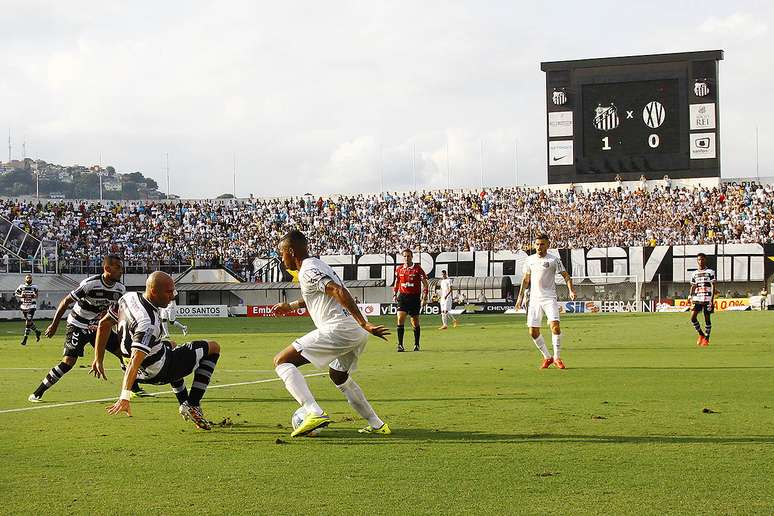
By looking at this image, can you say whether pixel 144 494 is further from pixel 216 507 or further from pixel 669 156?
pixel 669 156

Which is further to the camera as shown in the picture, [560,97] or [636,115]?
[560,97]

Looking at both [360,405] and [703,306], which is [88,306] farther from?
[703,306]

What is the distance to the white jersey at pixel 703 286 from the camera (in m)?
26.6

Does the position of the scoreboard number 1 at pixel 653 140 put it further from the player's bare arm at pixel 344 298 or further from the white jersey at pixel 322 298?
the player's bare arm at pixel 344 298

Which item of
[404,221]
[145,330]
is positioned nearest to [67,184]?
[404,221]

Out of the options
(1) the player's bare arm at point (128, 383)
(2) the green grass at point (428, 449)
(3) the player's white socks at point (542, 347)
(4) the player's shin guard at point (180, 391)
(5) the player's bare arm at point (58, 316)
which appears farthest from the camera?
(3) the player's white socks at point (542, 347)

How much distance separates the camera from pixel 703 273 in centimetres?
2672

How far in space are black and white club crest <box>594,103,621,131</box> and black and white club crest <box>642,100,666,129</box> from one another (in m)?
1.66

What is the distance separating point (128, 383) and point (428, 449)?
9.28ft

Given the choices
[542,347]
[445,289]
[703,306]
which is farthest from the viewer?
[445,289]

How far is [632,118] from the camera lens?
6309 cm

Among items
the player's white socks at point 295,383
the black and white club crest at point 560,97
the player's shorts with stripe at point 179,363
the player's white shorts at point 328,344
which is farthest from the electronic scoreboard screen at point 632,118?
the player's white socks at point 295,383

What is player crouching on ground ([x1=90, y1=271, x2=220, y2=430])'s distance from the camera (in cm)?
979

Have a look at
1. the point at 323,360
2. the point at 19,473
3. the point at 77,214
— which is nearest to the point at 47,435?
the point at 19,473
